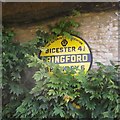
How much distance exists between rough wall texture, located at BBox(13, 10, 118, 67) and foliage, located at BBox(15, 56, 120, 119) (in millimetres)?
335

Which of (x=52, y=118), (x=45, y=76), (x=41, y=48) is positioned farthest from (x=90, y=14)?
(x=52, y=118)

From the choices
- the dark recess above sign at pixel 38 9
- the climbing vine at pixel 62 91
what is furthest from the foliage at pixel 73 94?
the dark recess above sign at pixel 38 9

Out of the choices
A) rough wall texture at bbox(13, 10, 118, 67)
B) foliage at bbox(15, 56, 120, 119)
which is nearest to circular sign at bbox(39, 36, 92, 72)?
rough wall texture at bbox(13, 10, 118, 67)

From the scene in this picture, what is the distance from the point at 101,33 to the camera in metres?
3.36

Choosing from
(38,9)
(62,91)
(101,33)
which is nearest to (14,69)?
(62,91)

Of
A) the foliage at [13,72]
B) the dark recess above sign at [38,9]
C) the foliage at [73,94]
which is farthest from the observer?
Result: the dark recess above sign at [38,9]

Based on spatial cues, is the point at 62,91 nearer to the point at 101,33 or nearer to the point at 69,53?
the point at 69,53

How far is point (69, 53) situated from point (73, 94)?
0.63m

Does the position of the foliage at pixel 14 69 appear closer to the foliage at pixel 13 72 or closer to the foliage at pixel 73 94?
the foliage at pixel 13 72

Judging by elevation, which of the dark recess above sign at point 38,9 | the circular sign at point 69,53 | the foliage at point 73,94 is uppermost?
the dark recess above sign at point 38,9

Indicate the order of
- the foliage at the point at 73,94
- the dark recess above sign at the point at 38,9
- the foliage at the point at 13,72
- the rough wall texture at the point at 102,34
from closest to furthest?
the foliage at the point at 73,94, the foliage at the point at 13,72, the rough wall texture at the point at 102,34, the dark recess above sign at the point at 38,9

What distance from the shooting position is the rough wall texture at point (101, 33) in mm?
3301

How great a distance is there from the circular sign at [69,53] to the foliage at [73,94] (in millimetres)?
349

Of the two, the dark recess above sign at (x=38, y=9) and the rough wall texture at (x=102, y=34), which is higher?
the dark recess above sign at (x=38, y=9)
